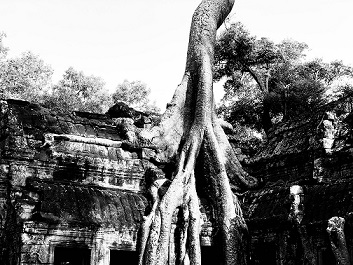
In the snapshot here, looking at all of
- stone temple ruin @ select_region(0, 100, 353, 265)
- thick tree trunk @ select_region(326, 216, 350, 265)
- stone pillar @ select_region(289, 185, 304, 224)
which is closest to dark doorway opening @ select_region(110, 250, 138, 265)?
stone temple ruin @ select_region(0, 100, 353, 265)

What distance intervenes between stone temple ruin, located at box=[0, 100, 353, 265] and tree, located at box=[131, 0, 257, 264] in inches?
10.7

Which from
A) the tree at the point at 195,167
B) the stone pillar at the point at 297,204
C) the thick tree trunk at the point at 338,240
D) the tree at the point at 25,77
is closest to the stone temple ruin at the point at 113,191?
the stone pillar at the point at 297,204

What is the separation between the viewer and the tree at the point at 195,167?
7.45 metres

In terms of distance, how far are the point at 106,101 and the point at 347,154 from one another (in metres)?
17.7

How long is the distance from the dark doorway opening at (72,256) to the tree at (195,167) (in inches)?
28.0

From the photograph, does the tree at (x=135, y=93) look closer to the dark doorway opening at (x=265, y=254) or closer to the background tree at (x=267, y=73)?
the background tree at (x=267, y=73)

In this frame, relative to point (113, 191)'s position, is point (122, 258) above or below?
below

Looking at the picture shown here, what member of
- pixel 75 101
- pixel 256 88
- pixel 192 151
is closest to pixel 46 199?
pixel 192 151

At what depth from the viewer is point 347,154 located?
25.6ft

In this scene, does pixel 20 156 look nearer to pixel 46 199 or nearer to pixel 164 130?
Result: pixel 46 199

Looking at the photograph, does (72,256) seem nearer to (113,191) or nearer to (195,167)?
(113,191)

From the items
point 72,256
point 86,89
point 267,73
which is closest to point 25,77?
point 86,89

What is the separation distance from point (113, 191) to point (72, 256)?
1641mm

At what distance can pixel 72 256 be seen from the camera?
8.84 m
